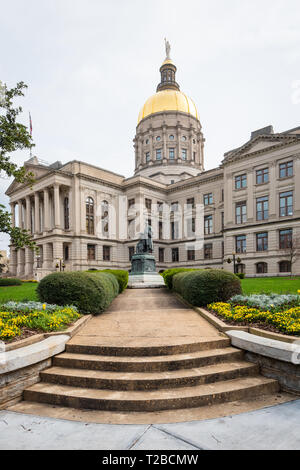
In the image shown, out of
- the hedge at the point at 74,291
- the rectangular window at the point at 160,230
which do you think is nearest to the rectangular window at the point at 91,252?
the rectangular window at the point at 160,230

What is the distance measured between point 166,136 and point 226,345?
209ft

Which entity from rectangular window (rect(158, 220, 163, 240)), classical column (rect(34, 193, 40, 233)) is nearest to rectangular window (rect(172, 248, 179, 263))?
rectangular window (rect(158, 220, 163, 240))

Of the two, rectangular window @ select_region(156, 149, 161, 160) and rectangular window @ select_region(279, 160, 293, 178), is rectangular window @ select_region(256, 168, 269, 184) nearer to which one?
rectangular window @ select_region(279, 160, 293, 178)

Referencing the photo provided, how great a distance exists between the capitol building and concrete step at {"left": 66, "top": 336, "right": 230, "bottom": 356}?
1085 inches

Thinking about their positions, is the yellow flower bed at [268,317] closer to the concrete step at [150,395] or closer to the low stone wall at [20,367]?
the concrete step at [150,395]

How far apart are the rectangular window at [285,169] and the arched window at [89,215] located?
98.1ft

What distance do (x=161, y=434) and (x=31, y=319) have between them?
466 centimetres

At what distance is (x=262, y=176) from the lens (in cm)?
3938

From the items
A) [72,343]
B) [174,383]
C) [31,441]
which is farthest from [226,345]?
[31,441]

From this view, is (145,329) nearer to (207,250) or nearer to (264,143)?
(264,143)

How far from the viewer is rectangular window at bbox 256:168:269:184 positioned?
3892 centimetres

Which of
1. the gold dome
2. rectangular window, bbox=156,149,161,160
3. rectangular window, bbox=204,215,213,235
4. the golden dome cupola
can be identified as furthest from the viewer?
rectangular window, bbox=156,149,161,160

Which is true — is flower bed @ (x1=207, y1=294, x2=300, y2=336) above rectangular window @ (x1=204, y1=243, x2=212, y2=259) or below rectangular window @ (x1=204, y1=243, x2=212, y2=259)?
below

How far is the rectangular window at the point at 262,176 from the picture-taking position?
3892 cm
